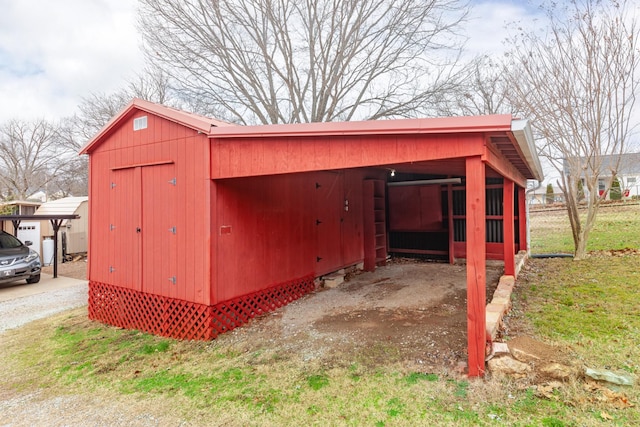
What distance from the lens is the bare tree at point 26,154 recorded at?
23953mm

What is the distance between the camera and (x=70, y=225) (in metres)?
13.0

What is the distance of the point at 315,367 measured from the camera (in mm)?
3471

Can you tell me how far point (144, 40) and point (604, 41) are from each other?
505 inches

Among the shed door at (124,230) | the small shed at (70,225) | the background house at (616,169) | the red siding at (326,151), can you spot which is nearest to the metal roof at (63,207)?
the small shed at (70,225)

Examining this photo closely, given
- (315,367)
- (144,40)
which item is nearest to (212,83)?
(144,40)

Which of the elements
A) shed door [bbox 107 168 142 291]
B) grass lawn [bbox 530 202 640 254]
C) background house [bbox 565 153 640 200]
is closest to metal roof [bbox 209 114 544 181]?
shed door [bbox 107 168 142 291]

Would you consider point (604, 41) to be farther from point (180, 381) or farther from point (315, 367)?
point (180, 381)

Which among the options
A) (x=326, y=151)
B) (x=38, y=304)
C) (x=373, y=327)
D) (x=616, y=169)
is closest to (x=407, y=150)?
(x=326, y=151)

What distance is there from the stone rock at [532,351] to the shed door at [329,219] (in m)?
3.74

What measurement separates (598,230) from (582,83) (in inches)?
236

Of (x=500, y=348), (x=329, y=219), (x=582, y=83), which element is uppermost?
(x=582, y=83)

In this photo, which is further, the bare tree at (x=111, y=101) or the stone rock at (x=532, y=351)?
the bare tree at (x=111, y=101)

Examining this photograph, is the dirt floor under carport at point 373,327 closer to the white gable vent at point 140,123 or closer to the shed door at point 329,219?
the shed door at point 329,219

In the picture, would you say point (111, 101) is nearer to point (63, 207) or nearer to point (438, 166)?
point (63, 207)
